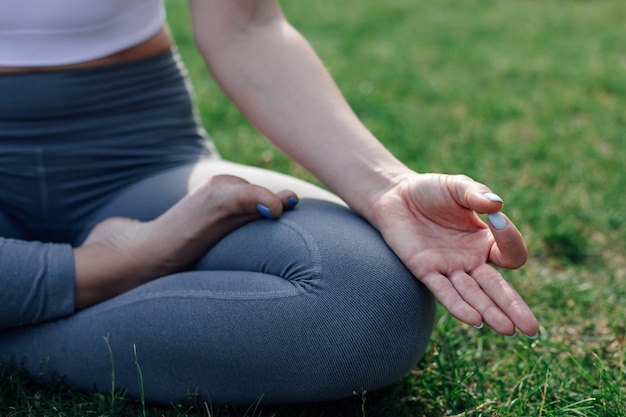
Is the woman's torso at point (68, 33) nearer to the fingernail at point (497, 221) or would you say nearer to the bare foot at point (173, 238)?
the bare foot at point (173, 238)

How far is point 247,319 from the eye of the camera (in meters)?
1.55

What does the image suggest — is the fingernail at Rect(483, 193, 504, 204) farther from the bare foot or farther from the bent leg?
the bare foot

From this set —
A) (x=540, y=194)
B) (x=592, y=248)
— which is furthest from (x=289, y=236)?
(x=540, y=194)

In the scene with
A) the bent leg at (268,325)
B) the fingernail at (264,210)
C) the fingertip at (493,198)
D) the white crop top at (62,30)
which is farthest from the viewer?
the white crop top at (62,30)

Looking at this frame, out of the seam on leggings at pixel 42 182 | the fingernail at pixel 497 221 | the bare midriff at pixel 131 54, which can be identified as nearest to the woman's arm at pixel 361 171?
the fingernail at pixel 497 221

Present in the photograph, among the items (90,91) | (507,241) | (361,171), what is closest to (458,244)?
(507,241)

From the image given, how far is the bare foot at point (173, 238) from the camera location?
5.55ft

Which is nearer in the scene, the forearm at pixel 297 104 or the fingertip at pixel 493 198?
the fingertip at pixel 493 198

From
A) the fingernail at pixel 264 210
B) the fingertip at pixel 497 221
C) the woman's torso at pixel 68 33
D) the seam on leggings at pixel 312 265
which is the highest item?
the woman's torso at pixel 68 33

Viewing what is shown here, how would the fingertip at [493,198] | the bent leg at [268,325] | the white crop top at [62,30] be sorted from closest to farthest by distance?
the fingertip at [493,198] < the bent leg at [268,325] < the white crop top at [62,30]

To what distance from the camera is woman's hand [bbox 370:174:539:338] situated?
1449mm

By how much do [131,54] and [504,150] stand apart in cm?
192

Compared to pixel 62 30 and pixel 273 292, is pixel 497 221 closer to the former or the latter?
pixel 273 292

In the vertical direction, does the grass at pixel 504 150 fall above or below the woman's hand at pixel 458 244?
below
